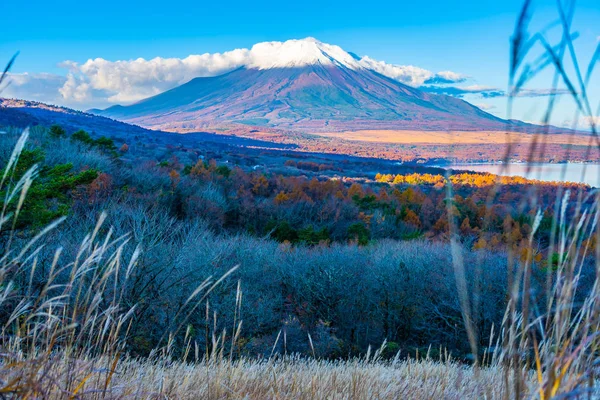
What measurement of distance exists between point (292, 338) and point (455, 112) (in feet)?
547

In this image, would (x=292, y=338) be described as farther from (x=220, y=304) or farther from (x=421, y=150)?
(x=421, y=150)

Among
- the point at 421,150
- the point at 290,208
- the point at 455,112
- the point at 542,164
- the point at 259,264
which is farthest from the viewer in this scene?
the point at 455,112

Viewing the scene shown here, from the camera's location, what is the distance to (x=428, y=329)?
849 inches

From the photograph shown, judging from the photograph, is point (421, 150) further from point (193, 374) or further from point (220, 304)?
point (193, 374)

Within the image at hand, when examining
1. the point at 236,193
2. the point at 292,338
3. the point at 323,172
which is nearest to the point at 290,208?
the point at 236,193

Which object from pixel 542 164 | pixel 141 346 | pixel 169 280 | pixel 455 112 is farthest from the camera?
pixel 455 112

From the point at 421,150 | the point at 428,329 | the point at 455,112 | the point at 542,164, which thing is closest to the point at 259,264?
the point at 428,329

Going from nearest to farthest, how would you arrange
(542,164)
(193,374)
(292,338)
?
(542,164) < (193,374) < (292,338)

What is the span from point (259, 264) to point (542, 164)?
66.0 ft

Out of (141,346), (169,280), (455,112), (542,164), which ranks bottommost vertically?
(141,346)

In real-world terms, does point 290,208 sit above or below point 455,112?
below

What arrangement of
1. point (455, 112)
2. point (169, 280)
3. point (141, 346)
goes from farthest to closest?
point (455, 112) < point (169, 280) < point (141, 346)

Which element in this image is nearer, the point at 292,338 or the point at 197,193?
the point at 292,338

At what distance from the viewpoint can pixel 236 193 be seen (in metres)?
37.1
